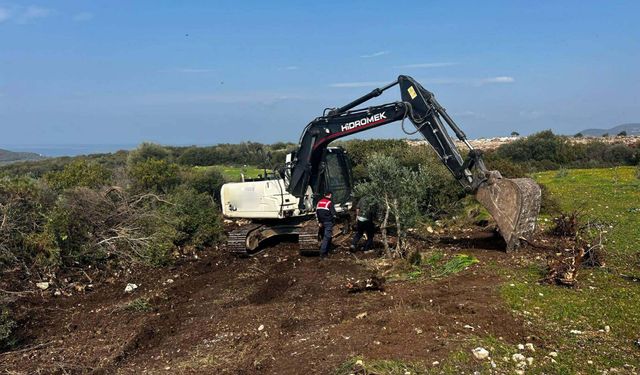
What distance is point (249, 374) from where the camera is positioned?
543 centimetres

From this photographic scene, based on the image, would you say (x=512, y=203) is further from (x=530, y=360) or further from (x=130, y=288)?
(x=130, y=288)

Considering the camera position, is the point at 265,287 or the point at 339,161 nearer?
the point at 265,287

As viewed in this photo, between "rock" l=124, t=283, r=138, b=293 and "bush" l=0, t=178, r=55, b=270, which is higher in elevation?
"bush" l=0, t=178, r=55, b=270

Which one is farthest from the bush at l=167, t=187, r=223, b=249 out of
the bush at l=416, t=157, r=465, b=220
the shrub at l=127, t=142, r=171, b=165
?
the shrub at l=127, t=142, r=171, b=165

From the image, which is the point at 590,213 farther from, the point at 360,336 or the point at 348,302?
the point at 360,336

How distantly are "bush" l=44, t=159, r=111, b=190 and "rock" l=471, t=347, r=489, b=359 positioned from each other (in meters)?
12.6

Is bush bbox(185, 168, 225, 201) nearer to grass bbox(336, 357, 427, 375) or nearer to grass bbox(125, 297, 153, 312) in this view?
grass bbox(125, 297, 153, 312)

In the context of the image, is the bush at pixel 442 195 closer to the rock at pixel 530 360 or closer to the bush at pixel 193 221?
the bush at pixel 193 221

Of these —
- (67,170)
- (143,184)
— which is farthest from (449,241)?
(67,170)

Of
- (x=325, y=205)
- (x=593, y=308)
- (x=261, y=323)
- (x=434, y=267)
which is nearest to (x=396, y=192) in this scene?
(x=325, y=205)

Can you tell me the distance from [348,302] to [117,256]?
6140mm

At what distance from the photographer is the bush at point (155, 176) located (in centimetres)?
1694

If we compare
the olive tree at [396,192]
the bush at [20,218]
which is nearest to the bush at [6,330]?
the bush at [20,218]

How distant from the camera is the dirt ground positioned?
A: 567cm
